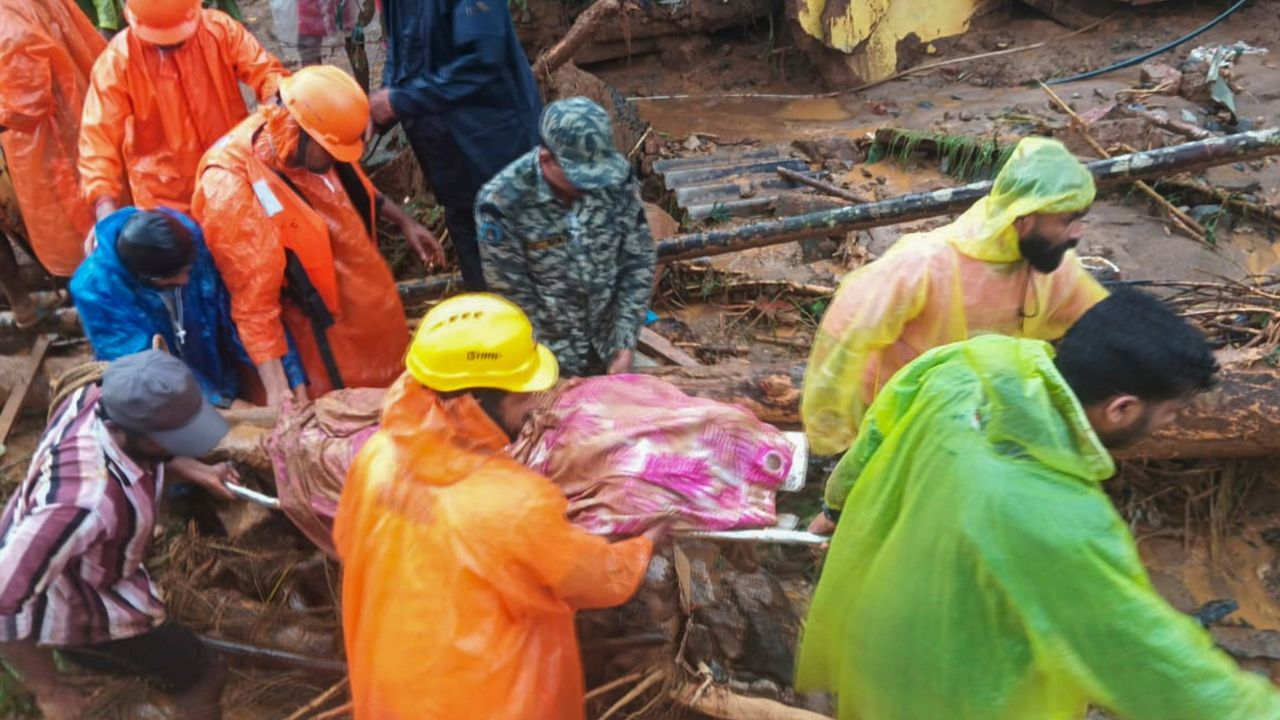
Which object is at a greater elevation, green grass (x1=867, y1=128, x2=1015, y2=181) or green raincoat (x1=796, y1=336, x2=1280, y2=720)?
green raincoat (x1=796, y1=336, x2=1280, y2=720)

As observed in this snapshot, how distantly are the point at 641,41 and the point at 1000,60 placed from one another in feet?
12.3

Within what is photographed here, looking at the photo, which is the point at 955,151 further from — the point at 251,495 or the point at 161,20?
the point at 251,495

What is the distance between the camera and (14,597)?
2.27 m

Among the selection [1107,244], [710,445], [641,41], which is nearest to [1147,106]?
[1107,244]

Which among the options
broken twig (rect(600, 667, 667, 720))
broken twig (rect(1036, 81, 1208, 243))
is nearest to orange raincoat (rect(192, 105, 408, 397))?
broken twig (rect(600, 667, 667, 720))

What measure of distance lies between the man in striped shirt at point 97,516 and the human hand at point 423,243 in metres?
1.22

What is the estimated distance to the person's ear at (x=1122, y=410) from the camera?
70.1 inches

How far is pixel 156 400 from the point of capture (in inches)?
90.0

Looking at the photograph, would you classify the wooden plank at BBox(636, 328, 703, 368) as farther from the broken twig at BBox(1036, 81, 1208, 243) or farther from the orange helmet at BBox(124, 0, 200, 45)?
the broken twig at BBox(1036, 81, 1208, 243)

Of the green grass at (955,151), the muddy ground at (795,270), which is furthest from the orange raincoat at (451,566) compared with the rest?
the green grass at (955,151)

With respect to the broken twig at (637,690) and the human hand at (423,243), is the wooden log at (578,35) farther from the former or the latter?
the broken twig at (637,690)

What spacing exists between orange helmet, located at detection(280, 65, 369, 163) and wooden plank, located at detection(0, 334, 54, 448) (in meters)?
1.86

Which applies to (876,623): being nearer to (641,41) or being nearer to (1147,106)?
(1147,106)

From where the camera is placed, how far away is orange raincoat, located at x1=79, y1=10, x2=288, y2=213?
10.6 feet
